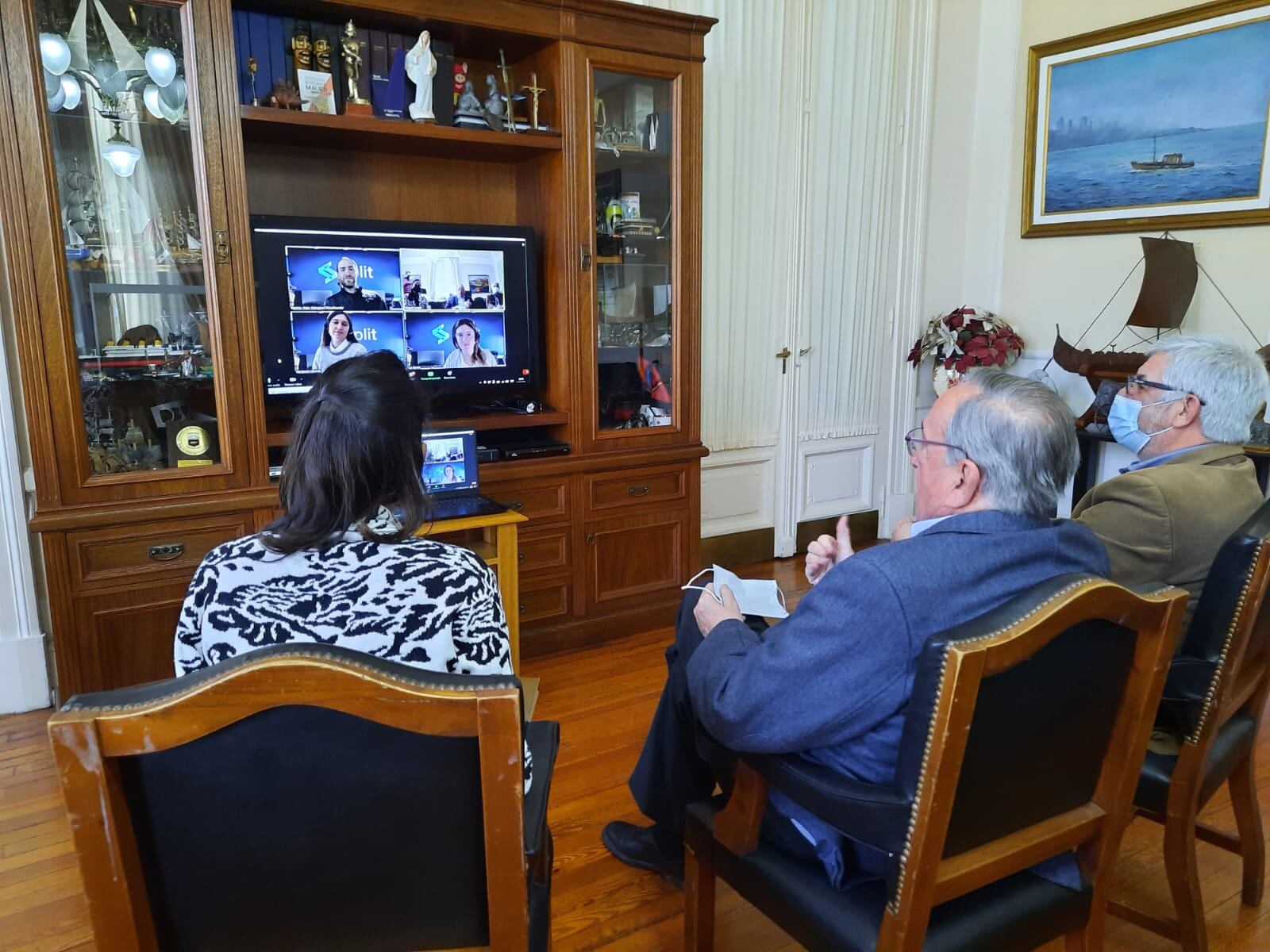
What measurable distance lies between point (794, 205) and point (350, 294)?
2219 millimetres

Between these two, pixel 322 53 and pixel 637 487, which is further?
pixel 637 487

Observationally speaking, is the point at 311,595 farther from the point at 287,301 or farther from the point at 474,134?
the point at 474,134

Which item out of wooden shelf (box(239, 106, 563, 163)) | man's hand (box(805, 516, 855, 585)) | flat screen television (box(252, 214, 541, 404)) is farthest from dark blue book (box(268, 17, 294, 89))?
man's hand (box(805, 516, 855, 585))

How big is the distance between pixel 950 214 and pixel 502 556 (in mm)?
3359

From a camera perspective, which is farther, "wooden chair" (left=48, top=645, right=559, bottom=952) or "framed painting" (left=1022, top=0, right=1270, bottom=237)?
"framed painting" (left=1022, top=0, right=1270, bottom=237)

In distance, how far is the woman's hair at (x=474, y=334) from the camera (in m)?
3.01

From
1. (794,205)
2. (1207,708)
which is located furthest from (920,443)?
(794,205)

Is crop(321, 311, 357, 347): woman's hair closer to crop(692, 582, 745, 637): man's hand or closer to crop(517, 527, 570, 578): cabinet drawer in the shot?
crop(517, 527, 570, 578): cabinet drawer

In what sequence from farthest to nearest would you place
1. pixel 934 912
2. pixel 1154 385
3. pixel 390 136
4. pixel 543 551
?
pixel 543 551 < pixel 390 136 < pixel 1154 385 < pixel 934 912

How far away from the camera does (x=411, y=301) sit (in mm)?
2920

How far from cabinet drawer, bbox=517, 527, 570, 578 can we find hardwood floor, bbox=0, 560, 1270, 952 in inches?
22.5

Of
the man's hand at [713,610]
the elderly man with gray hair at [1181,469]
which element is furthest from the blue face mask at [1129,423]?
the man's hand at [713,610]

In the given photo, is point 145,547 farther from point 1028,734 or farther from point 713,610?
point 1028,734

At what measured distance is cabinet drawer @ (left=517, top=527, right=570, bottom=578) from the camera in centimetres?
306
